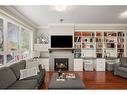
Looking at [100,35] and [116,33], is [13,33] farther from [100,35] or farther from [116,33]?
[116,33]

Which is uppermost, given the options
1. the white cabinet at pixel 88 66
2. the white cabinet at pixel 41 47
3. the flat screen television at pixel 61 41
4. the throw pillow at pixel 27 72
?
the flat screen television at pixel 61 41

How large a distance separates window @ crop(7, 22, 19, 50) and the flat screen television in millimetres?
2286

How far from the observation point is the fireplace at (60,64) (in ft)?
22.8

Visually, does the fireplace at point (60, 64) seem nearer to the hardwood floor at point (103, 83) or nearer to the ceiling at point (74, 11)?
the hardwood floor at point (103, 83)

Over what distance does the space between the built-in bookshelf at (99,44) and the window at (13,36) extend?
328 cm

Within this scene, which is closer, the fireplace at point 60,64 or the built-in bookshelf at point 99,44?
the fireplace at point 60,64

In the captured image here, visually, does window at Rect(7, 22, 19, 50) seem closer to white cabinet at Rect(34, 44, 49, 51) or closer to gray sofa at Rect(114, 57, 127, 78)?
white cabinet at Rect(34, 44, 49, 51)

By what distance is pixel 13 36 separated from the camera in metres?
4.63

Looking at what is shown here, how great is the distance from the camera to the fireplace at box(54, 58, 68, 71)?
6961 millimetres

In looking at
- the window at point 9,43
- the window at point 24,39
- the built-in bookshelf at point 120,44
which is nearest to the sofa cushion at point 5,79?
the window at point 9,43

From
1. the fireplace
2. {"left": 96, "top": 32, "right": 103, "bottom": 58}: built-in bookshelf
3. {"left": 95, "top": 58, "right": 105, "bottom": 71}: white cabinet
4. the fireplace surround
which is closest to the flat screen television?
the fireplace surround
